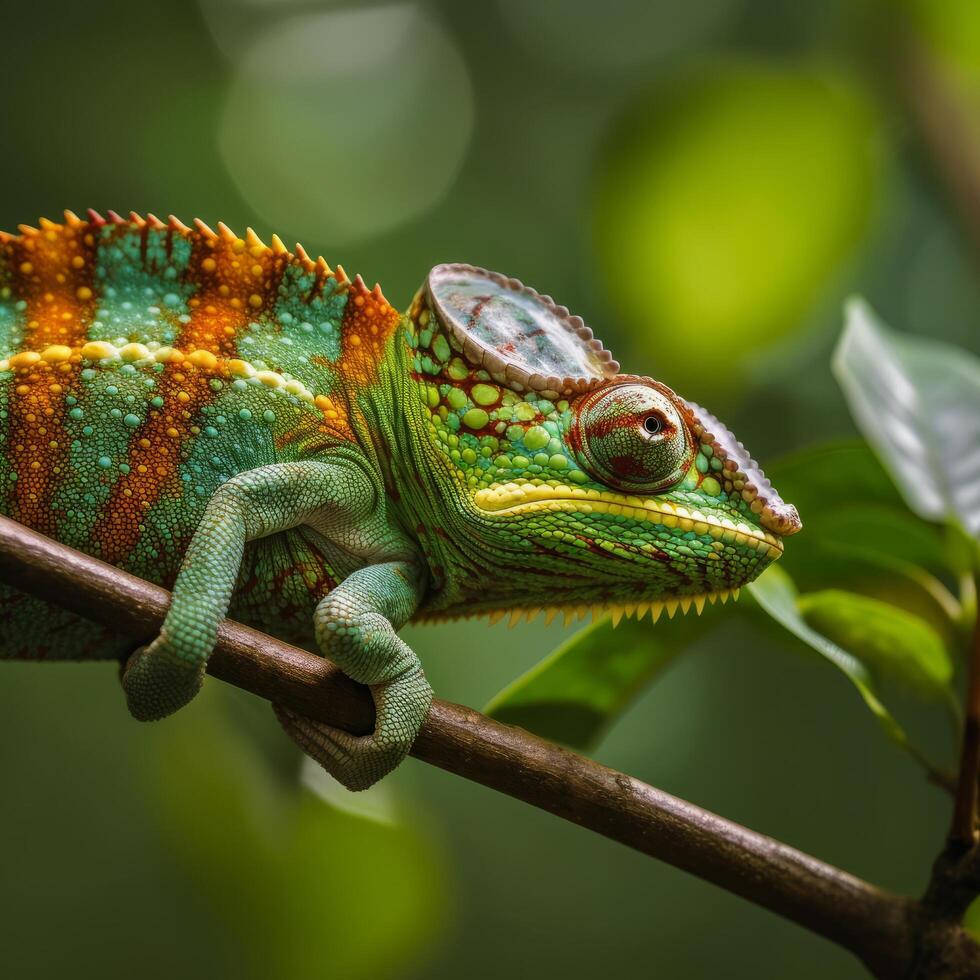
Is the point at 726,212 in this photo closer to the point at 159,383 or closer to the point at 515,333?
the point at 515,333

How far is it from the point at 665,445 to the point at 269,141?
2.96 meters

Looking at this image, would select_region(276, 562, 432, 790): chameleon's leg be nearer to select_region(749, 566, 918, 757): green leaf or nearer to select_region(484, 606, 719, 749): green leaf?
select_region(484, 606, 719, 749): green leaf

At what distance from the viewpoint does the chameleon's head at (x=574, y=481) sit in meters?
1.56

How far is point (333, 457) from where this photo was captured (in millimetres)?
1586

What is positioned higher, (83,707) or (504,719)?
(504,719)

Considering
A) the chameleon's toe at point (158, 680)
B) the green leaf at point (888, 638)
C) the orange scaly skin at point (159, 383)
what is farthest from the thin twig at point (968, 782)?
the chameleon's toe at point (158, 680)

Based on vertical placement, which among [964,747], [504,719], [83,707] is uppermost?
[964,747]

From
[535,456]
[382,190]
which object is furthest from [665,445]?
[382,190]

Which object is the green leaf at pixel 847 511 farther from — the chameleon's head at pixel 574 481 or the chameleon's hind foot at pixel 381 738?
the chameleon's hind foot at pixel 381 738

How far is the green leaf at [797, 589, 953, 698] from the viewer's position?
6.32 ft

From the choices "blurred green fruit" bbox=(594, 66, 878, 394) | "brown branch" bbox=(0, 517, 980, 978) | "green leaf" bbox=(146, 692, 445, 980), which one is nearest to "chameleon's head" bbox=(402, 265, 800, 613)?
"brown branch" bbox=(0, 517, 980, 978)

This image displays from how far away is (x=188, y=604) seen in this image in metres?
1.33

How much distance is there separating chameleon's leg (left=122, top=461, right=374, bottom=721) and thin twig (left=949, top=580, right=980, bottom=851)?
1094 millimetres

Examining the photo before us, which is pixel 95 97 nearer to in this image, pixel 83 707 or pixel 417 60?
pixel 417 60
